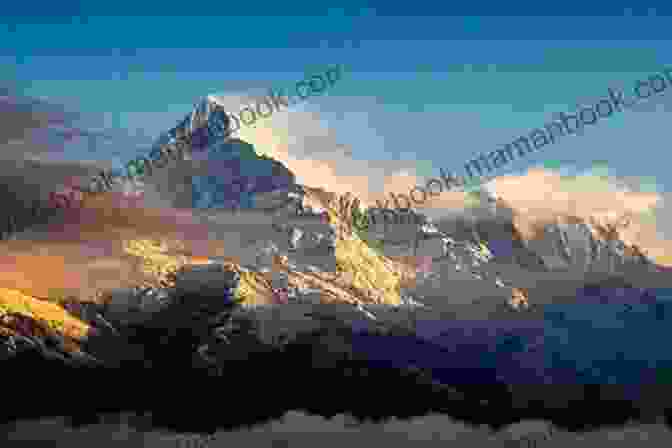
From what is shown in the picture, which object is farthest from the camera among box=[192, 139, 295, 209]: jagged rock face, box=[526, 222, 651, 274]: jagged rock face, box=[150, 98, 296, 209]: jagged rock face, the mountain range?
box=[526, 222, 651, 274]: jagged rock face

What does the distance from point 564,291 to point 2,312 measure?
4676 inches

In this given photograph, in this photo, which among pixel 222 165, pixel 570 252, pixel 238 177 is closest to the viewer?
pixel 238 177

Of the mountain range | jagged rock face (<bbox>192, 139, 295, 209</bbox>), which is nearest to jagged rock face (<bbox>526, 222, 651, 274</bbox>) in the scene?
the mountain range

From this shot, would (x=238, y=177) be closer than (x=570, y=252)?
Yes

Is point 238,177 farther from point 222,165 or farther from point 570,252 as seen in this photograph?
point 570,252

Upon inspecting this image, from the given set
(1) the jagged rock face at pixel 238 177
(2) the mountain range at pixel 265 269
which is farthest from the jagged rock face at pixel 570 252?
(1) the jagged rock face at pixel 238 177

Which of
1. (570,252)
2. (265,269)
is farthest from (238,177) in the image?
(570,252)

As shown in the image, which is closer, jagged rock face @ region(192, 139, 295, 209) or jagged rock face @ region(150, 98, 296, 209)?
jagged rock face @ region(150, 98, 296, 209)

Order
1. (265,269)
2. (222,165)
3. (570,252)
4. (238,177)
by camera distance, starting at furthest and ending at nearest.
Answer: (570,252) < (222,165) < (238,177) < (265,269)

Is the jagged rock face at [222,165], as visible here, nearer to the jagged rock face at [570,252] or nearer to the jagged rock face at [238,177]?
the jagged rock face at [238,177]

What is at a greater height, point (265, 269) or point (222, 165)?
point (222, 165)

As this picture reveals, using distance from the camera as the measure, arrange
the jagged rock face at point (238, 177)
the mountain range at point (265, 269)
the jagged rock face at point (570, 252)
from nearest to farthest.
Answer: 1. the mountain range at point (265, 269)
2. the jagged rock face at point (238, 177)
3. the jagged rock face at point (570, 252)

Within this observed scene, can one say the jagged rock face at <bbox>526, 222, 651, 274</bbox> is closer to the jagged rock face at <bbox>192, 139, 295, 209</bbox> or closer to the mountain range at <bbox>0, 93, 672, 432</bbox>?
the mountain range at <bbox>0, 93, 672, 432</bbox>

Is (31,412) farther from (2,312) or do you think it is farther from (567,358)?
(567,358)
